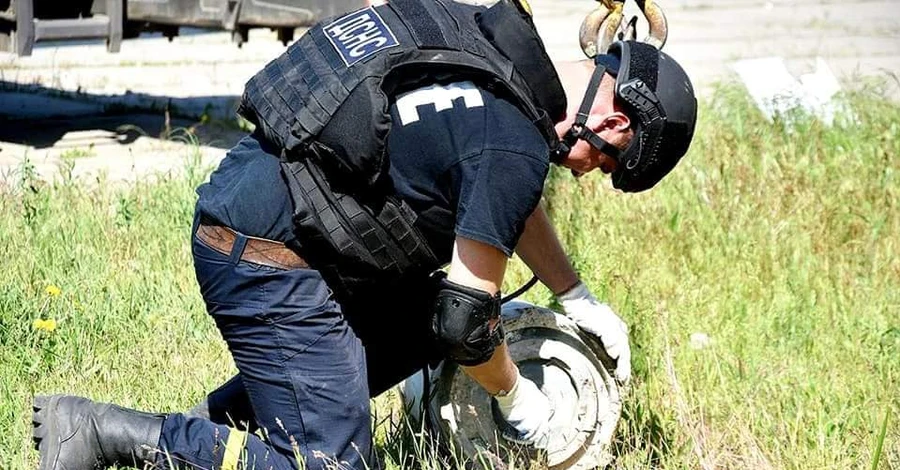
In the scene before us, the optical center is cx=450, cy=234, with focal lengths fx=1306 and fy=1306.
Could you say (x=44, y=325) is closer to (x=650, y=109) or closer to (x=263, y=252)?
(x=263, y=252)

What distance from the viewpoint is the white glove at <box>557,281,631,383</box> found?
12.6ft

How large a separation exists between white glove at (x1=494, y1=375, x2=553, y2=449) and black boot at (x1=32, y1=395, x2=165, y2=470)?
3.18 ft

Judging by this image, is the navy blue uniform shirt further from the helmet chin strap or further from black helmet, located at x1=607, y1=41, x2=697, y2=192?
black helmet, located at x1=607, y1=41, x2=697, y2=192

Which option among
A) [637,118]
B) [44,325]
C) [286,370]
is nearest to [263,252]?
[286,370]

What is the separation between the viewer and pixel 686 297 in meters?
5.26

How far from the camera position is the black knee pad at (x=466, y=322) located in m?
3.15

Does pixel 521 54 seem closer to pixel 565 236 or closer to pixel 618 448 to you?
pixel 618 448

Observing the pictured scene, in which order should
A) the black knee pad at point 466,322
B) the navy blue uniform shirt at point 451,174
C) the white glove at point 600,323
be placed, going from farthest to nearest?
the white glove at point 600,323, the black knee pad at point 466,322, the navy blue uniform shirt at point 451,174

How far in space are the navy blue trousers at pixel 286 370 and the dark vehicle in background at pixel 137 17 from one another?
14.4 ft

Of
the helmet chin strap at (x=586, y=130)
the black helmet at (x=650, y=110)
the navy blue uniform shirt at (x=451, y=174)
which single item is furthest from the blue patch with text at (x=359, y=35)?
the black helmet at (x=650, y=110)

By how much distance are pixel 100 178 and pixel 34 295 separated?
1628 millimetres

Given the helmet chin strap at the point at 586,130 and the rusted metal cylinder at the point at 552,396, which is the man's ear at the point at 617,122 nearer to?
the helmet chin strap at the point at 586,130

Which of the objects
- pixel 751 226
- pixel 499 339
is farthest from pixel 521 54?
pixel 751 226

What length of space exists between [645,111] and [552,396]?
3.36 feet
